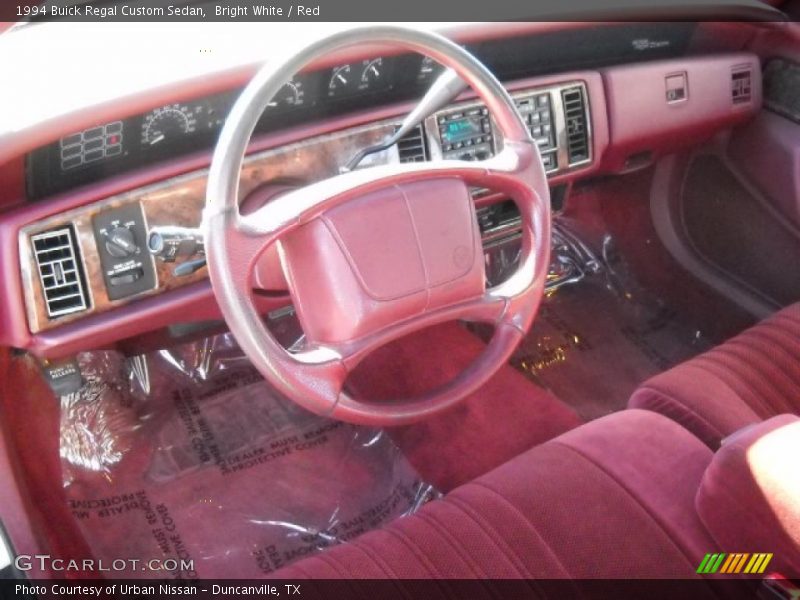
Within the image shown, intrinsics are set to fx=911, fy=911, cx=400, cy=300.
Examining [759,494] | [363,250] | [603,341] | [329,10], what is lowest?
[603,341]

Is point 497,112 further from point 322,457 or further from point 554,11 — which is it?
point 322,457

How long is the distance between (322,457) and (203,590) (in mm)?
361

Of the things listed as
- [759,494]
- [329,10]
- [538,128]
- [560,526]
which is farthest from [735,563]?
[329,10]

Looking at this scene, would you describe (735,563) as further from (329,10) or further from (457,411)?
(329,10)

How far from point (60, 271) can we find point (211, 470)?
57cm

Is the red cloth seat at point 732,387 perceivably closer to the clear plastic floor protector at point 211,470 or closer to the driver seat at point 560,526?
the driver seat at point 560,526

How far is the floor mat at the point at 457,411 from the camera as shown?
1858mm

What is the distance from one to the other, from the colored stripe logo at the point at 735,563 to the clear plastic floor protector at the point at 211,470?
2.25 feet

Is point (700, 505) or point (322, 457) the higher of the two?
point (700, 505)

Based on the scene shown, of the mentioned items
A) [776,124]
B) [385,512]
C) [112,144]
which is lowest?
[385,512]

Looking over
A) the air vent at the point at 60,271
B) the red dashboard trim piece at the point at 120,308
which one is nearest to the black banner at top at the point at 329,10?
the red dashboard trim piece at the point at 120,308

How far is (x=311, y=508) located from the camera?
175 cm

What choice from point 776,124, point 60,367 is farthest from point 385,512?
point 776,124

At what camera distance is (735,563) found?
3.88 feet
